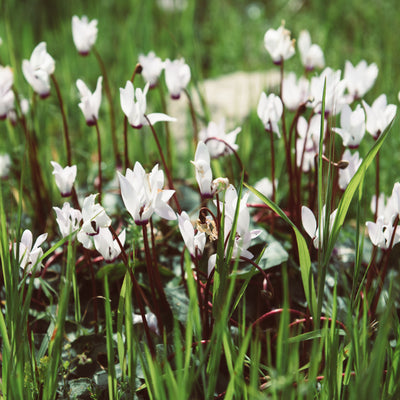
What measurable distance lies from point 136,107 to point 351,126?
2.15 feet

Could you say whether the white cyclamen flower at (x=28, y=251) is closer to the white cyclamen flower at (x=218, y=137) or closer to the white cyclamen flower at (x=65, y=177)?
the white cyclamen flower at (x=65, y=177)

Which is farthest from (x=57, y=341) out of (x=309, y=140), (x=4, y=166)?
(x=4, y=166)

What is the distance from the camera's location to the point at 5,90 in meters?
1.71

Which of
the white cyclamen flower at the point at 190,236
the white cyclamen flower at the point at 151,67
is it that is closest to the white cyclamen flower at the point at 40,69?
the white cyclamen flower at the point at 151,67

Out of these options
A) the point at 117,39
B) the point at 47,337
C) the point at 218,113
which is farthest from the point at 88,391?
the point at 117,39

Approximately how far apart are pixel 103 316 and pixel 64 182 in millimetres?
486

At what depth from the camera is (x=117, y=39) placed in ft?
14.8

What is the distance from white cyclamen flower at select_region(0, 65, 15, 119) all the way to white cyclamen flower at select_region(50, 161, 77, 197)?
436 mm

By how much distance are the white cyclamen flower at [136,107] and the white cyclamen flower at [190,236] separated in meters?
0.35

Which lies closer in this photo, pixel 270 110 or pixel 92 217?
pixel 92 217

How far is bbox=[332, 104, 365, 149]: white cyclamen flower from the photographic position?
60.8 inches

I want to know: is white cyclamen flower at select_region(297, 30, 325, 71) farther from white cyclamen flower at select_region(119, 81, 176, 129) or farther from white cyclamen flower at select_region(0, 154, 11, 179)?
white cyclamen flower at select_region(0, 154, 11, 179)

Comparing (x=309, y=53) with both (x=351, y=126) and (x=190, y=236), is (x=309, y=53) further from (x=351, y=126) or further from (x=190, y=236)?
(x=190, y=236)

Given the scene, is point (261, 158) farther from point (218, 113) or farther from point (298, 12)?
point (298, 12)
